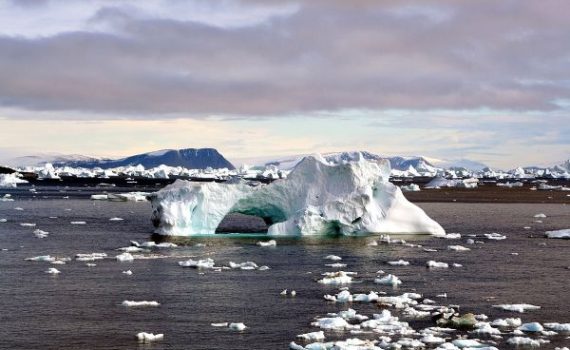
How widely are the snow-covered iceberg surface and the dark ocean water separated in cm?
125

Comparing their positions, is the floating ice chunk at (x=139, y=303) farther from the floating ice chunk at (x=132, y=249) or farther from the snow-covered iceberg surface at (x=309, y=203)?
A: the snow-covered iceberg surface at (x=309, y=203)

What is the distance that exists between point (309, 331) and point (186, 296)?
5.64 meters

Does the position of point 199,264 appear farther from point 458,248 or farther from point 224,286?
point 458,248

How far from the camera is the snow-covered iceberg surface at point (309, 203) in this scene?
133 ft

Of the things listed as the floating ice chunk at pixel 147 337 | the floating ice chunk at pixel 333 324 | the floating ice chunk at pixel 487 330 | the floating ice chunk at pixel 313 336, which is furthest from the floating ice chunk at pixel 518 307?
the floating ice chunk at pixel 147 337

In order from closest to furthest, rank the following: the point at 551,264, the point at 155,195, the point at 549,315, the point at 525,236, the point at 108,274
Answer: the point at 549,315
the point at 108,274
the point at 551,264
the point at 155,195
the point at 525,236

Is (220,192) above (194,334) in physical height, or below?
above

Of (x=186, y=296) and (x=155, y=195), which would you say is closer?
(x=186, y=296)

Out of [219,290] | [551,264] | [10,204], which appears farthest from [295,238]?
[10,204]

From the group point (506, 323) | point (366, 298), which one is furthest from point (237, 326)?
point (506, 323)

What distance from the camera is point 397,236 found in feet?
137

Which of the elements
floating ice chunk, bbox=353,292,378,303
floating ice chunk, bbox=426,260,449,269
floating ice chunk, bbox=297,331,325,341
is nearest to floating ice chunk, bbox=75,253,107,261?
floating ice chunk, bbox=353,292,378,303

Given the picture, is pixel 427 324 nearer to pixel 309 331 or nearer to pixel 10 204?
pixel 309 331

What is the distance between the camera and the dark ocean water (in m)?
19.2
